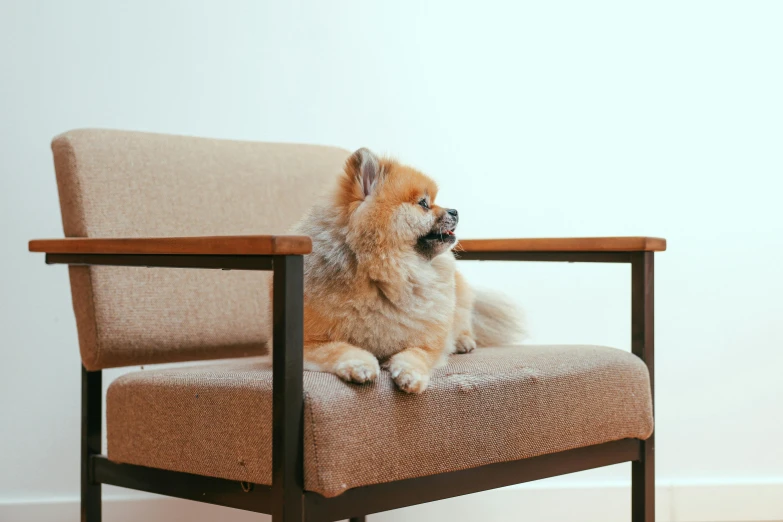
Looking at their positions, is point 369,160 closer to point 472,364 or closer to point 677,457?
point 472,364

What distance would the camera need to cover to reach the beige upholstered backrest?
1.89m

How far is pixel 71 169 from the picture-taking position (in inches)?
75.9

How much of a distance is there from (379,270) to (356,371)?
0.29 metres

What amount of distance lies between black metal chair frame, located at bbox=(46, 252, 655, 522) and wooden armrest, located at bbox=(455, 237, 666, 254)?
0.09 feet

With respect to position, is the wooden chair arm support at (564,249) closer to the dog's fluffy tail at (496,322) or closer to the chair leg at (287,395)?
the dog's fluffy tail at (496,322)

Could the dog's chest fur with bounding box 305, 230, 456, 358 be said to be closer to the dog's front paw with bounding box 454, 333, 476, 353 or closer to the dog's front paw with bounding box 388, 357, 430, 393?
the dog's front paw with bounding box 388, 357, 430, 393

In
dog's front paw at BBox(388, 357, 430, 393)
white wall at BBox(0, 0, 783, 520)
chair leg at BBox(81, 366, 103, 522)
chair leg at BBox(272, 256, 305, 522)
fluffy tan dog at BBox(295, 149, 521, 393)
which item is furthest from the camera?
white wall at BBox(0, 0, 783, 520)

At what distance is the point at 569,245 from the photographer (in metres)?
2.02

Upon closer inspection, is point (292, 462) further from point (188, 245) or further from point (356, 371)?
point (188, 245)

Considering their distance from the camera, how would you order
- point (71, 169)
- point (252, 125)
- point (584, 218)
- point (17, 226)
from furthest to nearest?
point (584, 218)
point (252, 125)
point (17, 226)
point (71, 169)

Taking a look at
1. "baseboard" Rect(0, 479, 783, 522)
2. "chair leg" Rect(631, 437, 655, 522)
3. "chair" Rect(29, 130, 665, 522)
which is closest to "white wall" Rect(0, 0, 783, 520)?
"baseboard" Rect(0, 479, 783, 522)

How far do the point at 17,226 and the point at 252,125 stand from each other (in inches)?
30.0

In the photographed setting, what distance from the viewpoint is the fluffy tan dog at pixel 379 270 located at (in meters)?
1.58

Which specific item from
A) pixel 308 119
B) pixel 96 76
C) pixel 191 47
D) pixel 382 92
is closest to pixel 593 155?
pixel 382 92
